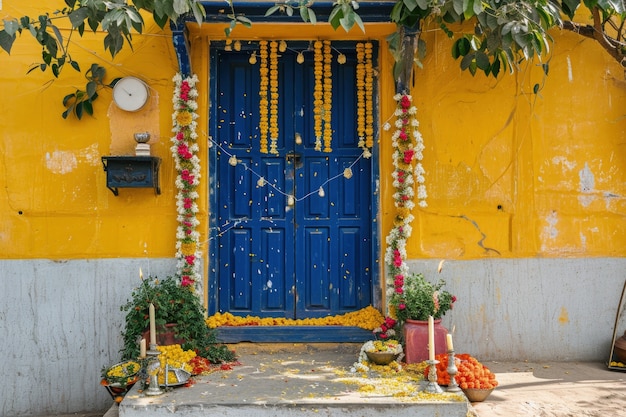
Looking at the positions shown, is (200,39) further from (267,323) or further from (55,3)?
(267,323)

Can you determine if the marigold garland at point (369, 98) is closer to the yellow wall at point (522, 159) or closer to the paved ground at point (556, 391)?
the yellow wall at point (522, 159)

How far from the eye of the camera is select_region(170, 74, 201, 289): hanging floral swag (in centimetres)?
581

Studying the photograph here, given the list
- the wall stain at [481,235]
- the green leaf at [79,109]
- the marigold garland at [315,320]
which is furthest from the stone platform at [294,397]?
the green leaf at [79,109]

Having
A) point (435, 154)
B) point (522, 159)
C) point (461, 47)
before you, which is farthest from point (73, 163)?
point (522, 159)

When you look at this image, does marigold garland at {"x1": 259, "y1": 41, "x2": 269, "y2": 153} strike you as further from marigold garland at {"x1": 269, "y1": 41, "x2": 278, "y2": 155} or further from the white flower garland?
the white flower garland

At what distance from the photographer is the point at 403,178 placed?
233 inches

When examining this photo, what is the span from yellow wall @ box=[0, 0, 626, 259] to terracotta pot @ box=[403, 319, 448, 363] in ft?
2.82

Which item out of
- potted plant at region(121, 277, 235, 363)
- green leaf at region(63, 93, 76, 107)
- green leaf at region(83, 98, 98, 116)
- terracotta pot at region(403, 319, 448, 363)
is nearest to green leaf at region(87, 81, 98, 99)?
green leaf at region(83, 98, 98, 116)

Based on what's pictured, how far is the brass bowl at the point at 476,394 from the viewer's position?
4918 millimetres

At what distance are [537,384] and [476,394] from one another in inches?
32.2

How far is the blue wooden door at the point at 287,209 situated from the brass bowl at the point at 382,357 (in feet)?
3.09

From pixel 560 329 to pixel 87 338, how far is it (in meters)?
4.37

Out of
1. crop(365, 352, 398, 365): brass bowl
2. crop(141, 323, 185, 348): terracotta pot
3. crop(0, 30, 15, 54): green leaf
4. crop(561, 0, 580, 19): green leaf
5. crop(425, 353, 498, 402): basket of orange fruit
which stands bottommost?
crop(425, 353, 498, 402): basket of orange fruit

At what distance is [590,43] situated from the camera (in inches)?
245
